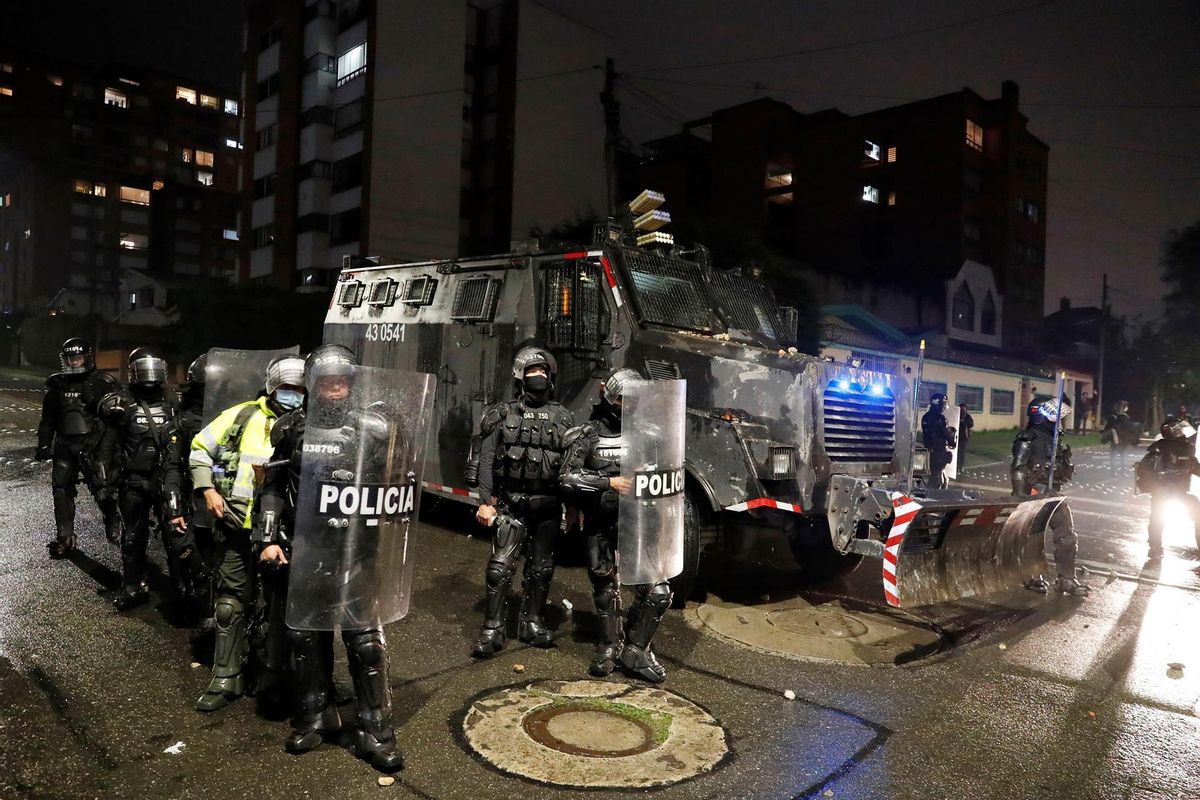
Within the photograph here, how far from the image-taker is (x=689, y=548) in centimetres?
607

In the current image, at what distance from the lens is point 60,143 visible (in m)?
91.1

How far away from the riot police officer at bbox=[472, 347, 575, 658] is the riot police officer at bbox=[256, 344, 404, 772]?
1.42 metres

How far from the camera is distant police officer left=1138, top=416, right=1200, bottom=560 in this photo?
8930 mm

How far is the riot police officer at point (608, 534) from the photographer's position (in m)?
4.86

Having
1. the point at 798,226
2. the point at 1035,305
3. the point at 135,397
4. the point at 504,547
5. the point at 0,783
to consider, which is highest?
the point at 798,226

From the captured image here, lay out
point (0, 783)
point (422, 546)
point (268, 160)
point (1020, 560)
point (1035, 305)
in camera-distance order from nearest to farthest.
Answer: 1. point (0, 783)
2. point (1020, 560)
3. point (422, 546)
4. point (268, 160)
5. point (1035, 305)

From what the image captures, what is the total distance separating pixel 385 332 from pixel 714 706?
21.0 ft

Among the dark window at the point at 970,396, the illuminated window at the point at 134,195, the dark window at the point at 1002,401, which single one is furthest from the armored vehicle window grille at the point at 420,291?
the illuminated window at the point at 134,195

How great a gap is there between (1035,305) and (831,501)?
50.8m

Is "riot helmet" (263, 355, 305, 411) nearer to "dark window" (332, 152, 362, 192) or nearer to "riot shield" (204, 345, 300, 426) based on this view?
"riot shield" (204, 345, 300, 426)

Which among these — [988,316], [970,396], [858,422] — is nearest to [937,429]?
[858,422]

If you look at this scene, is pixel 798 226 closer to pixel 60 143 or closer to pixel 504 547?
pixel 504 547

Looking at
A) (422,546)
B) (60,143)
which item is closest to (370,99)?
(422,546)

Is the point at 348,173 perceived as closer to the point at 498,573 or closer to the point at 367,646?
the point at 498,573
